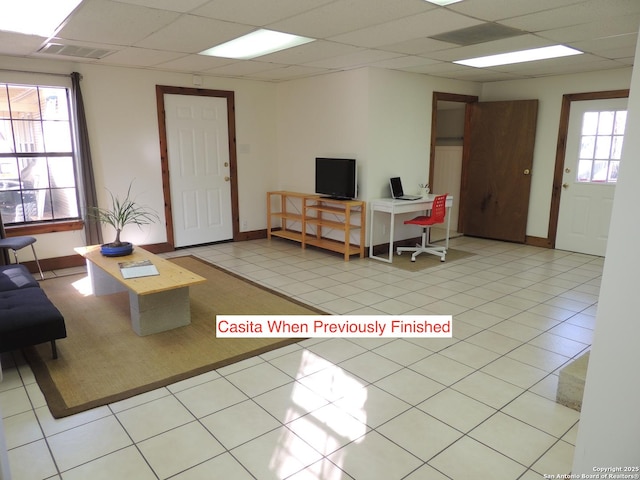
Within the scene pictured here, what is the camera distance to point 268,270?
17.1 ft

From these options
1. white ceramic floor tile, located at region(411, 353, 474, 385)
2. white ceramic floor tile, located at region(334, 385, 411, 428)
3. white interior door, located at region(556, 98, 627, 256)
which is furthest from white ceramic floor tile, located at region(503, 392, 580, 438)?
white interior door, located at region(556, 98, 627, 256)

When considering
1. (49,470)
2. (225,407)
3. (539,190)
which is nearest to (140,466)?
(49,470)

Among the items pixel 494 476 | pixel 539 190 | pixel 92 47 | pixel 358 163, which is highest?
pixel 92 47

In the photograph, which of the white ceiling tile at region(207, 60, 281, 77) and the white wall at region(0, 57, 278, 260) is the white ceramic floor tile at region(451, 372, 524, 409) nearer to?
the white ceiling tile at region(207, 60, 281, 77)

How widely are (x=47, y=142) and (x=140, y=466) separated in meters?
4.37

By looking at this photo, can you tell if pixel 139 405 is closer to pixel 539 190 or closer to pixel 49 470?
pixel 49 470

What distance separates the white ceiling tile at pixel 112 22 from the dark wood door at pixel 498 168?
16.3 feet

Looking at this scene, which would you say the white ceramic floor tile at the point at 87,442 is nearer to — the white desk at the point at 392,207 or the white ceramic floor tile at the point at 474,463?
the white ceramic floor tile at the point at 474,463

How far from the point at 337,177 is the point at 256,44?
2.01 metres

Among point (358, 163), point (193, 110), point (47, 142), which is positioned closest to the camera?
point (47, 142)

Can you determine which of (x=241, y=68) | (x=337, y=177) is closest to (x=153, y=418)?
(x=337, y=177)

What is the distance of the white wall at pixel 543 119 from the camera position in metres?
5.91

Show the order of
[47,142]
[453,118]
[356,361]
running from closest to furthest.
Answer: [356,361] < [47,142] < [453,118]

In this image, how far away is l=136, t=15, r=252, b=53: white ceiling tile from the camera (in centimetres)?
338
